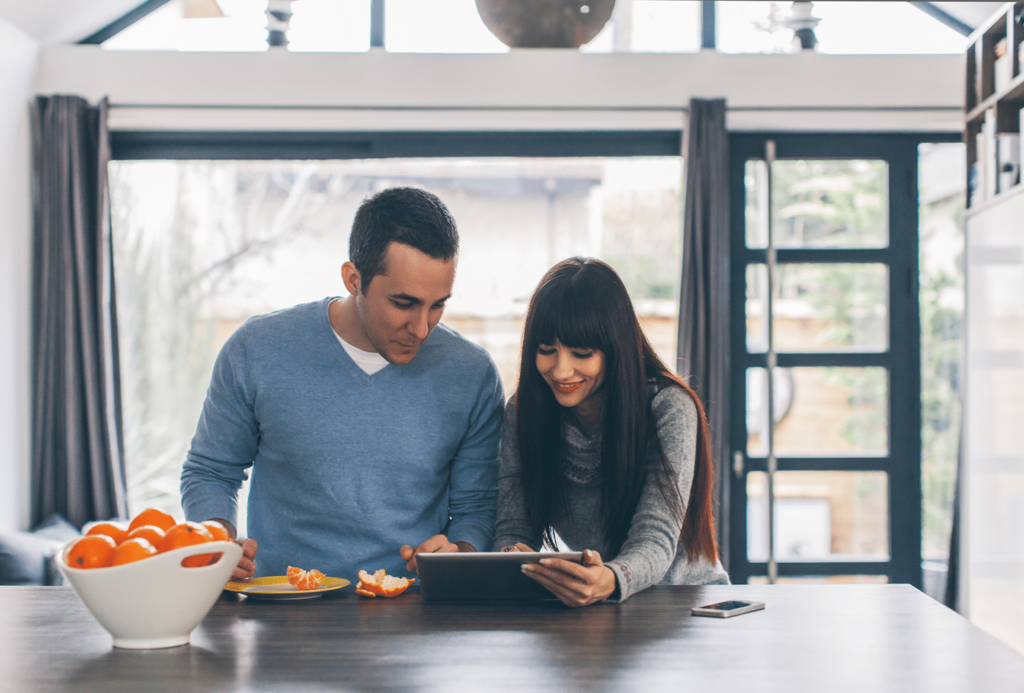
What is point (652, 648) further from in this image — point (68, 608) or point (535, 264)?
point (535, 264)

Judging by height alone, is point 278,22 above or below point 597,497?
above

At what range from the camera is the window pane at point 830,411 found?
3.83 meters

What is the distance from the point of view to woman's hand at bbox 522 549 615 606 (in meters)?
1.33

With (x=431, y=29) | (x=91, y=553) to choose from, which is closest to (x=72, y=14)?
(x=431, y=29)

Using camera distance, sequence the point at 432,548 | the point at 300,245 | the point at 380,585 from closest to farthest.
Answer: the point at 380,585 → the point at 432,548 → the point at 300,245

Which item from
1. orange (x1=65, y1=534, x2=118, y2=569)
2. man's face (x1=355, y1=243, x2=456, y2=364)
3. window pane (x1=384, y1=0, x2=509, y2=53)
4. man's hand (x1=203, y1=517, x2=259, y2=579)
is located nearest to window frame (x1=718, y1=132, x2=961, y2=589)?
window pane (x1=384, y1=0, x2=509, y2=53)

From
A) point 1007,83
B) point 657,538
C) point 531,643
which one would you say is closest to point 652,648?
point 531,643

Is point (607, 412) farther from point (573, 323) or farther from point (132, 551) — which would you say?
point (132, 551)

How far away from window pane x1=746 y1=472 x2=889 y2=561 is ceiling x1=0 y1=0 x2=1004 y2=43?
2086 mm

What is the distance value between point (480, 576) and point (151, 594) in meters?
0.49

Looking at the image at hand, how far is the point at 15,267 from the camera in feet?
11.7

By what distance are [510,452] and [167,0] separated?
10.2 ft

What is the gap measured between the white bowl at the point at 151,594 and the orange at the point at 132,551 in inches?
0.6

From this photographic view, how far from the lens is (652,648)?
1141 mm
